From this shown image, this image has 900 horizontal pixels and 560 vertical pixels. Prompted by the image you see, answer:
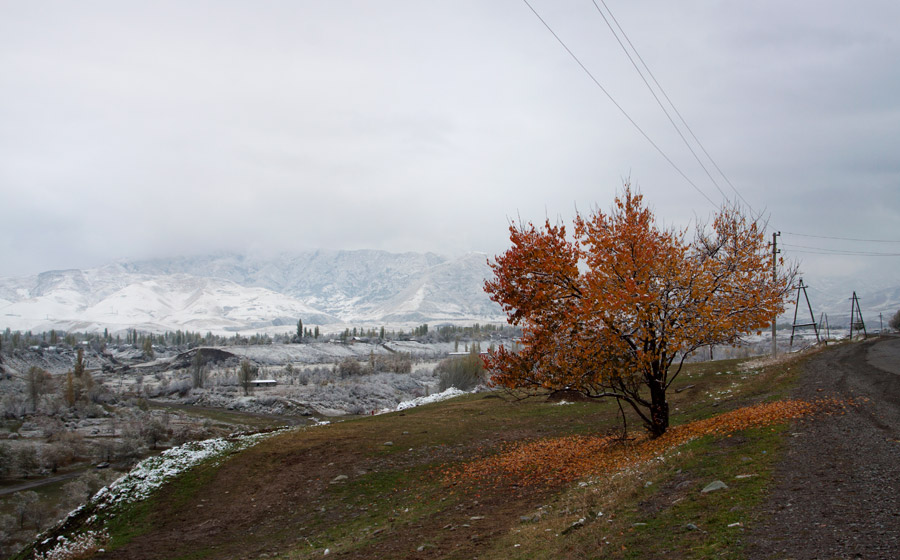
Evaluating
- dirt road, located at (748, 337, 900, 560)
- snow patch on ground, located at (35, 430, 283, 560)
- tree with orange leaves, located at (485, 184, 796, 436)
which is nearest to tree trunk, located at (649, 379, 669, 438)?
tree with orange leaves, located at (485, 184, 796, 436)

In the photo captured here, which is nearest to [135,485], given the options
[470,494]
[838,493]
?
[470,494]

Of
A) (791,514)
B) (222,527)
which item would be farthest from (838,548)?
(222,527)

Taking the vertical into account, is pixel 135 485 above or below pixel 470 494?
below

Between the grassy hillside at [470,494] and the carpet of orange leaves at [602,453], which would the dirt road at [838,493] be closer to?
the grassy hillside at [470,494]

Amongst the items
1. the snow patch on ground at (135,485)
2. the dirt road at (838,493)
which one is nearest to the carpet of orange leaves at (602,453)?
the dirt road at (838,493)

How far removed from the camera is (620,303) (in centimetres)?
1675

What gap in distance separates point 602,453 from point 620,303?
19.6 feet

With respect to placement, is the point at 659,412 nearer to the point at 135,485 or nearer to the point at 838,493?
the point at 838,493

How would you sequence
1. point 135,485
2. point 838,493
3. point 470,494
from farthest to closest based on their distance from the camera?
point 135,485, point 470,494, point 838,493

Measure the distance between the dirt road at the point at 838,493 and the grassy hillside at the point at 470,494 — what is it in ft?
1.64

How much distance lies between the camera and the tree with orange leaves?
17609 mm

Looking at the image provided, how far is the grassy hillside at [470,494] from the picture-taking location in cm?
1023

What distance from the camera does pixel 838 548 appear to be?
7.32 metres

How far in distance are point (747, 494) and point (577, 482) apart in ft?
20.3
